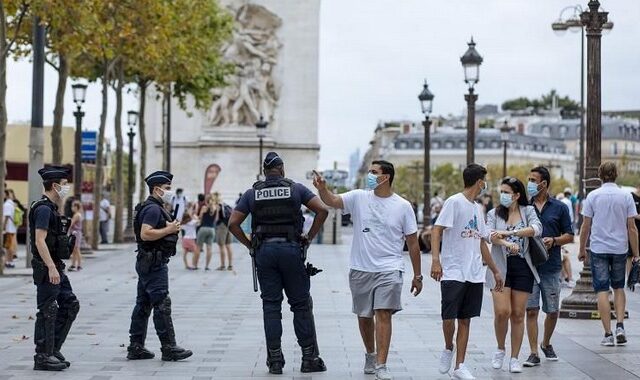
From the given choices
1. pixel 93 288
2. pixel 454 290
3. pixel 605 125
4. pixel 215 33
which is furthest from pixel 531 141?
pixel 454 290

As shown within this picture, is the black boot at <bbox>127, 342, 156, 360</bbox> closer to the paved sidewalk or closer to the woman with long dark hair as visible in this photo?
the paved sidewalk

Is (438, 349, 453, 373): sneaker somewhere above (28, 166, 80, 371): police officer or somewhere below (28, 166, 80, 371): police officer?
below

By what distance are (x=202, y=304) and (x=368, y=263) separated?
8812 mm

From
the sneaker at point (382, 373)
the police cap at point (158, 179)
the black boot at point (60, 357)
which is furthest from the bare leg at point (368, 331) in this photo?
the black boot at point (60, 357)

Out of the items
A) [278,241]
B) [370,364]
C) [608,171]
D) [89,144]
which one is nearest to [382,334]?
[370,364]

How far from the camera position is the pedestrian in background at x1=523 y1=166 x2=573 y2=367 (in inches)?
533

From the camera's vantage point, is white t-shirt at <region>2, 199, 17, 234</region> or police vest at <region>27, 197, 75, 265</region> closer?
police vest at <region>27, 197, 75, 265</region>

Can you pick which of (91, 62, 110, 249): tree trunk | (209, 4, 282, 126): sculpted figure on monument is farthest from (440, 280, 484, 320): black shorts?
(209, 4, 282, 126): sculpted figure on monument

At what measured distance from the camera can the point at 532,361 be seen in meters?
13.4

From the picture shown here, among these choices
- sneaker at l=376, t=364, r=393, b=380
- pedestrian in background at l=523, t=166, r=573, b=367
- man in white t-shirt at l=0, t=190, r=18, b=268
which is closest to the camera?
sneaker at l=376, t=364, r=393, b=380

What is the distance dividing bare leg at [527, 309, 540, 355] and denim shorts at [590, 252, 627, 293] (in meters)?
1.74

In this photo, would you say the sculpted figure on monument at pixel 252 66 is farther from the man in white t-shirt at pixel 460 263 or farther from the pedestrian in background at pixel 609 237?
the man in white t-shirt at pixel 460 263

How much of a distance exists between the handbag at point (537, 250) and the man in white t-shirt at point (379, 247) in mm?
1273

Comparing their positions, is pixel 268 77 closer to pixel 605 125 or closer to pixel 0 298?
pixel 0 298
